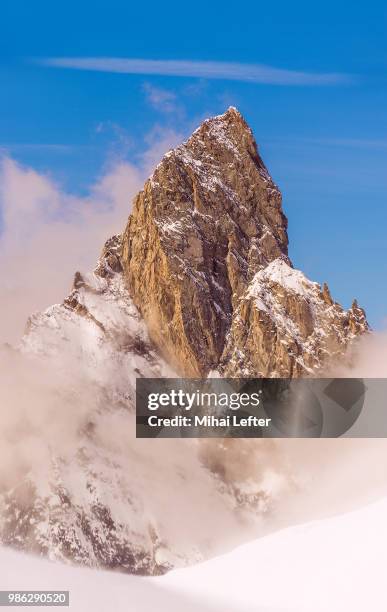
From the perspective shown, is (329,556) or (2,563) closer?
(2,563)

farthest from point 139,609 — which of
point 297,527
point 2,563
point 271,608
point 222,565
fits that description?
point 297,527

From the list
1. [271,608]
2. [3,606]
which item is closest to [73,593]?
[3,606]

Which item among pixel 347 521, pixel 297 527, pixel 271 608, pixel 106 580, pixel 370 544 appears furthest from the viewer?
pixel 297 527

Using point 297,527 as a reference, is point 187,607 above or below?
Result: below

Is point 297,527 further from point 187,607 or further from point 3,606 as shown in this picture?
point 3,606

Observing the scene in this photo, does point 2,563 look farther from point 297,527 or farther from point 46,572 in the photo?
point 297,527

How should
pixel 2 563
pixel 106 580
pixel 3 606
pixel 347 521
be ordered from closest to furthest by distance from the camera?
pixel 3 606
pixel 2 563
pixel 106 580
pixel 347 521
